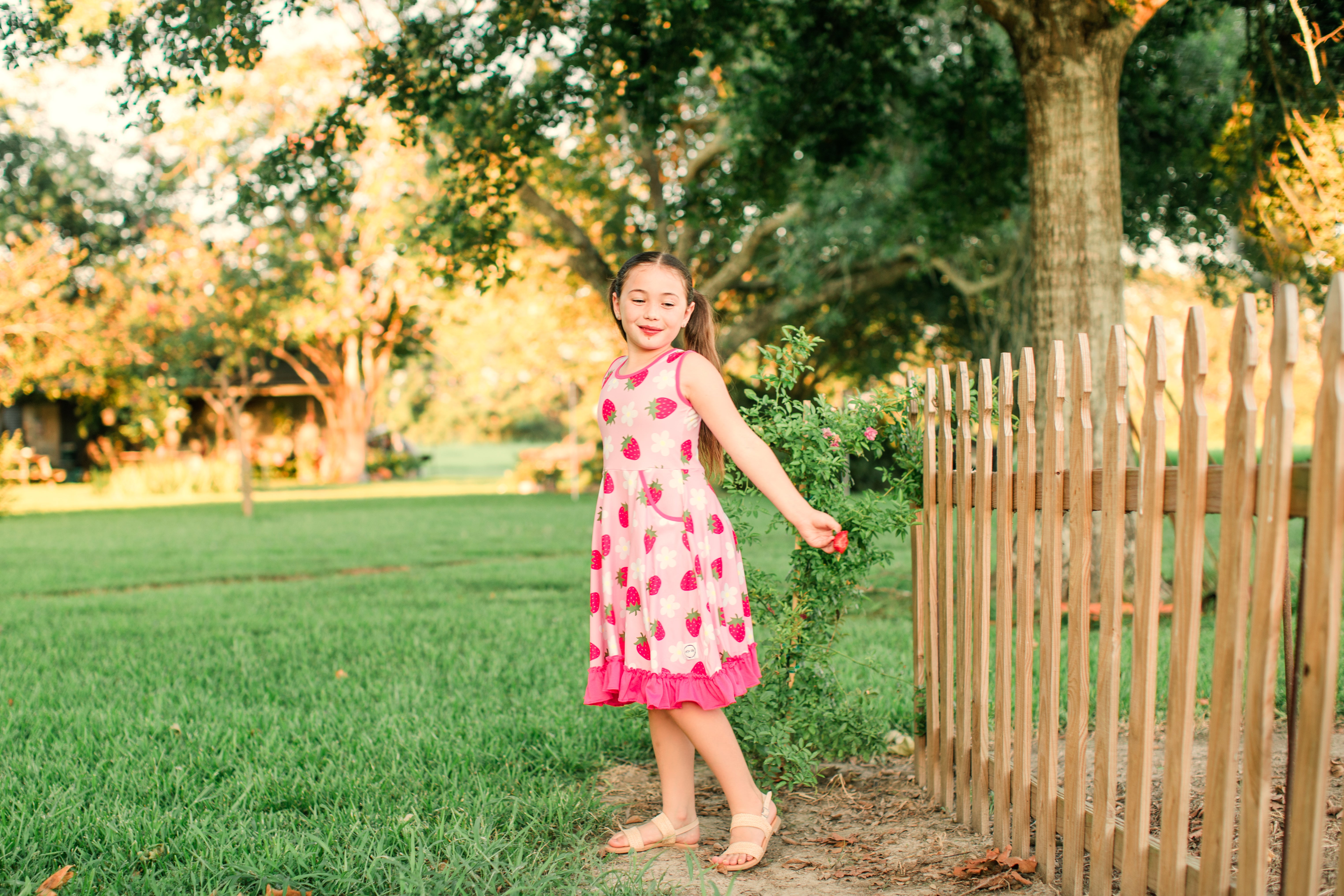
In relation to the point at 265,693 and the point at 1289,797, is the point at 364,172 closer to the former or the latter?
the point at 265,693

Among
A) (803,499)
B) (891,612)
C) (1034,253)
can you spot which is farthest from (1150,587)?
(891,612)

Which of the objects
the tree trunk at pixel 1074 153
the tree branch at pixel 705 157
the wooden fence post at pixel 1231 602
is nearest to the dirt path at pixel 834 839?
the wooden fence post at pixel 1231 602

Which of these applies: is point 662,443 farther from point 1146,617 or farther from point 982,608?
point 1146,617

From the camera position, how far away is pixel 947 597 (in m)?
3.14

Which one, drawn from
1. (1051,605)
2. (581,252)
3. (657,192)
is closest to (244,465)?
(581,252)

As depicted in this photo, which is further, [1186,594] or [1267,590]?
[1186,594]

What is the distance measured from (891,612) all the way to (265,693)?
4191 mm

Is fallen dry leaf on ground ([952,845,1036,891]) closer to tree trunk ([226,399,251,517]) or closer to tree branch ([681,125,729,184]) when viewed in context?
tree branch ([681,125,729,184])

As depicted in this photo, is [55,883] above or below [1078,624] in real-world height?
below

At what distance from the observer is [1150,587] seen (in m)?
2.09

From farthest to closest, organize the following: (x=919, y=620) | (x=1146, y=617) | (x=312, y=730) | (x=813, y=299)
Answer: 1. (x=813, y=299)
2. (x=312, y=730)
3. (x=919, y=620)
4. (x=1146, y=617)

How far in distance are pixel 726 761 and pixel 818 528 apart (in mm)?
722

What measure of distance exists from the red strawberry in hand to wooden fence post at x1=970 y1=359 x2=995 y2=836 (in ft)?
2.79

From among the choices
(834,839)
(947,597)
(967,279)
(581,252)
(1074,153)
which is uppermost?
(581,252)
